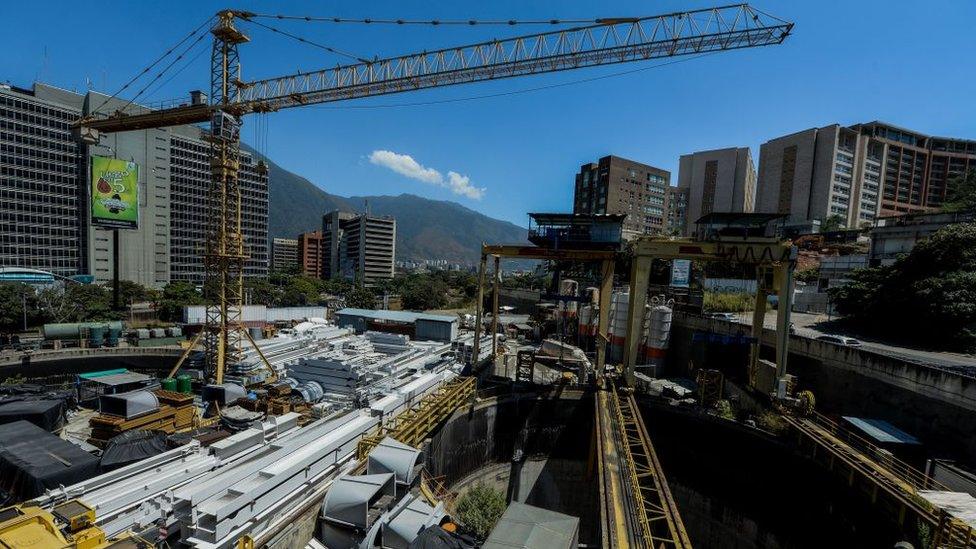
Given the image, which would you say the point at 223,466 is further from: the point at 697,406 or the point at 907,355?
the point at 907,355

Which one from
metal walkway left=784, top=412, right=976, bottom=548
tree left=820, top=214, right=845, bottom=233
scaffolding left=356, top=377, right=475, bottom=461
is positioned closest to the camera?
metal walkway left=784, top=412, right=976, bottom=548

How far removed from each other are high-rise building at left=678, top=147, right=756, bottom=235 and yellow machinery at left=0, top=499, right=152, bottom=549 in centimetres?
9864

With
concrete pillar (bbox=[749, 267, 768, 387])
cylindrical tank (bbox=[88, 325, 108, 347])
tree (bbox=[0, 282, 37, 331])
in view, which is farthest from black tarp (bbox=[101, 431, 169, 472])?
tree (bbox=[0, 282, 37, 331])

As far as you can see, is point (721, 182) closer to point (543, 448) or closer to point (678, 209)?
point (678, 209)

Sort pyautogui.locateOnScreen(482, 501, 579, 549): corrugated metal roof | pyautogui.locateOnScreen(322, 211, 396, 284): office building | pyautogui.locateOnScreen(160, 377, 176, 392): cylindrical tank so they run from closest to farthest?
1. pyautogui.locateOnScreen(482, 501, 579, 549): corrugated metal roof
2. pyautogui.locateOnScreen(160, 377, 176, 392): cylindrical tank
3. pyautogui.locateOnScreen(322, 211, 396, 284): office building

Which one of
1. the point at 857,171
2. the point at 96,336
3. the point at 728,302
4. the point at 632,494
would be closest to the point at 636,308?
the point at 632,494

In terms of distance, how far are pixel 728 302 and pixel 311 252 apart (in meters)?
165

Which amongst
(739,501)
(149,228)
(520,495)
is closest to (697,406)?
(739,501)

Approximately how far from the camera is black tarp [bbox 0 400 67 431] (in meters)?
17.6

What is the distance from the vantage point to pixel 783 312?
19625mm

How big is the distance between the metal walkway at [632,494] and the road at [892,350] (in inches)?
513

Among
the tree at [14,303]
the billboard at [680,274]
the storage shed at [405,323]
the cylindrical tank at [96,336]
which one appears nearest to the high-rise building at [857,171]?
the billboard at [680,274]

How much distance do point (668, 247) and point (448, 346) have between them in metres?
18.8

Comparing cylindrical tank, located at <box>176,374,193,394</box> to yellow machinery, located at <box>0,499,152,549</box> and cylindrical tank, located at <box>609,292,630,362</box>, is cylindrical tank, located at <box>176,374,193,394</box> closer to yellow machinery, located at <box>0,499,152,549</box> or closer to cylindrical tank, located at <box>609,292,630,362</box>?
yellow machinery, located at <box>0,499,152,549</box>
